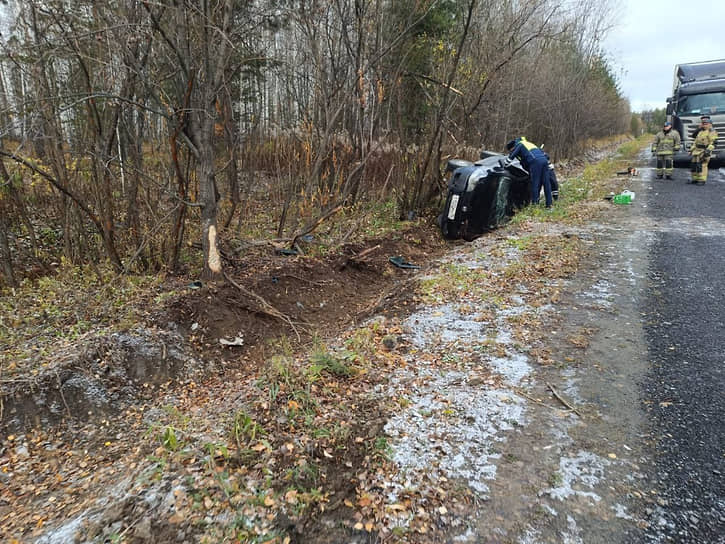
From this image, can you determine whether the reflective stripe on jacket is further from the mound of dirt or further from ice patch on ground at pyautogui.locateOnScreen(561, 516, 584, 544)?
ice patch on ground at pyautogui.locateOnScreen(561, 516, 584, 544)

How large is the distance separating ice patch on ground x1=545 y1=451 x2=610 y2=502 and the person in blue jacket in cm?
712

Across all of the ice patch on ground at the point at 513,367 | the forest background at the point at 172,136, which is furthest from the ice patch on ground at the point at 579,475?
the forest background at the point at 172,136

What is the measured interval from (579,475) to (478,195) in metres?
5.78

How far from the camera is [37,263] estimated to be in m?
5.95

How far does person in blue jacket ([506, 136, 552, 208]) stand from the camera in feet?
28.3

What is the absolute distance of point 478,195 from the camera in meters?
7.52

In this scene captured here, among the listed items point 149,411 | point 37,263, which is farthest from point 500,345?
point 37,263

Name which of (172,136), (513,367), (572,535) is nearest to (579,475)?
(572,535)

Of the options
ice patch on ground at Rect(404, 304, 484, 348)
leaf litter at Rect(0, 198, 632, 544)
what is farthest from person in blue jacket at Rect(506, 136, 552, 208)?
leaf litter at Rect(0, 198, 632, 544)

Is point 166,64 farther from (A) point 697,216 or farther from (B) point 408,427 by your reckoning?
(A) point 697,216

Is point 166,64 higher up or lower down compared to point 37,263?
higher up

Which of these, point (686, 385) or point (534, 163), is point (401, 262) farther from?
point (686, 385)

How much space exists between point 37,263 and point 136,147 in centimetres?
209

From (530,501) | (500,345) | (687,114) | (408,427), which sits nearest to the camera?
(530,501)
